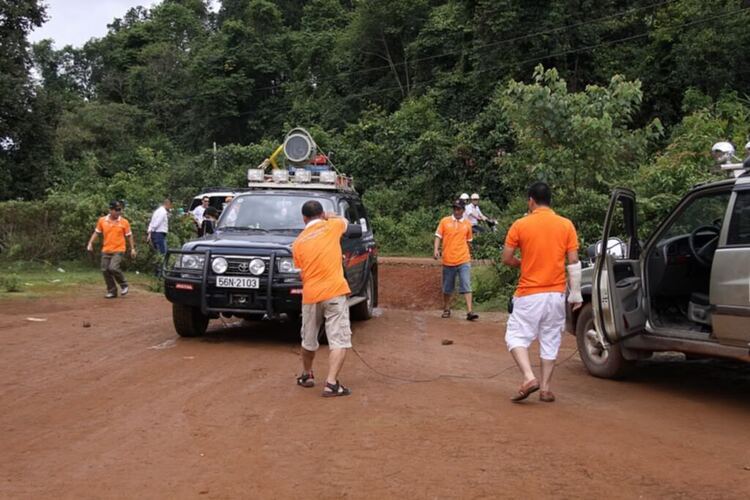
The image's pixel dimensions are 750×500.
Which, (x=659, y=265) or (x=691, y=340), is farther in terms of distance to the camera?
(x=659, y=265)

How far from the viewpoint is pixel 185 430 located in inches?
224

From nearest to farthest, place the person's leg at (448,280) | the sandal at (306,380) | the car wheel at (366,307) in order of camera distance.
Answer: the sandal at (306,380), the car wheel at (366,307), the person's leg at (448,280)

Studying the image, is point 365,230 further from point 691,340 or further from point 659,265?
point 691,340

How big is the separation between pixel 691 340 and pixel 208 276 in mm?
5202

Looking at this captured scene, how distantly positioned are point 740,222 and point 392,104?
133 feet

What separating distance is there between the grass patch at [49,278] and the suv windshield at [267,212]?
5674 mm

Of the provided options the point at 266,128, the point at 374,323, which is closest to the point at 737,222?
the point at 374,323

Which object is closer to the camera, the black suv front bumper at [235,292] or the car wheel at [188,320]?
the black suv front bumper at [235,292]

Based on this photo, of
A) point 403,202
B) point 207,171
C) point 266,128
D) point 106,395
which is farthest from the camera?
point 266,128

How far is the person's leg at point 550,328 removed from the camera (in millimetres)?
6426

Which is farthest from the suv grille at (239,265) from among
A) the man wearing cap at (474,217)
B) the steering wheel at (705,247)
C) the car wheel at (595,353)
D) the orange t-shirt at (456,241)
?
the man wearing cap at (474,217)

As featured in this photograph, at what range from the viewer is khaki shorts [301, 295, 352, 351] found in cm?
682

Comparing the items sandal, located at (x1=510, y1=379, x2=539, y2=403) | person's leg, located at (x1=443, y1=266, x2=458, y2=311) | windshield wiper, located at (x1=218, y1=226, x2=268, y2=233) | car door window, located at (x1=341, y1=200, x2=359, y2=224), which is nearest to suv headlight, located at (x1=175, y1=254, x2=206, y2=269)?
windshield wiper, located at (x1=218, y1=226, x2=268, y2=233)

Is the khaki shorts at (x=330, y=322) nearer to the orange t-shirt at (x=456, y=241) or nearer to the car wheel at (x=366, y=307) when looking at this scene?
the car wheel at (x=366, y=307)
